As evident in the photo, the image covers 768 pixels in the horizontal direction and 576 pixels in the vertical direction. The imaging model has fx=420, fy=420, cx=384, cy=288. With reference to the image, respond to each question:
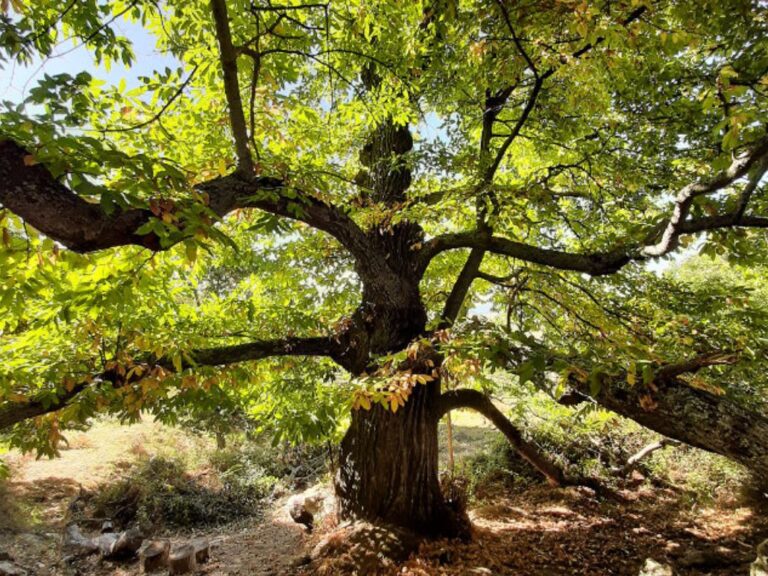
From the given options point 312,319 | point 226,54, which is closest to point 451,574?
point 312,319

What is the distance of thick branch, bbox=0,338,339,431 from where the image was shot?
359 cm

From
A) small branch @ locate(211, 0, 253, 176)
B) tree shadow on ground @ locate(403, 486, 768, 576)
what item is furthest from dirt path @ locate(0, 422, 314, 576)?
small branch @ locate(211, 0, 253, 176)

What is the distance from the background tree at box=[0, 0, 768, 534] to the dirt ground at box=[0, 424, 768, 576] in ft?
2.65

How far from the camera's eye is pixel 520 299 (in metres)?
7.15

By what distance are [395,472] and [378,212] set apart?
321 cm

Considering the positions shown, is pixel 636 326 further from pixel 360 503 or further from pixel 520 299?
pixel 360 503

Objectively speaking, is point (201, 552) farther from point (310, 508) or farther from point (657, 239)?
point (657, 239)

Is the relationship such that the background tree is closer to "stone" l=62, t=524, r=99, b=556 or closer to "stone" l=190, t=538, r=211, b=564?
"stone" l=190, t=538, r=211, b=564

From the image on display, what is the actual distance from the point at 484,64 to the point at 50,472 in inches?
617

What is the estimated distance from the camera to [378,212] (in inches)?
191

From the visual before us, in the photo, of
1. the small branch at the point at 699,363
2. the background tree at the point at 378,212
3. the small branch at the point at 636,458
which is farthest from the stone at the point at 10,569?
the small branch at the point at 636,458

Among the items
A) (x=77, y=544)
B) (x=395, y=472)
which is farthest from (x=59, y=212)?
(x=77, y=544)

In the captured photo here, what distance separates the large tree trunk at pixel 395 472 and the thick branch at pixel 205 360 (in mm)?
1046

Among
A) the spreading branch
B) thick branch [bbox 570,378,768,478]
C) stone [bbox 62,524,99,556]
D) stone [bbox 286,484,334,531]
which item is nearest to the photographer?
thick branch [bbox 570,378,768,478]
